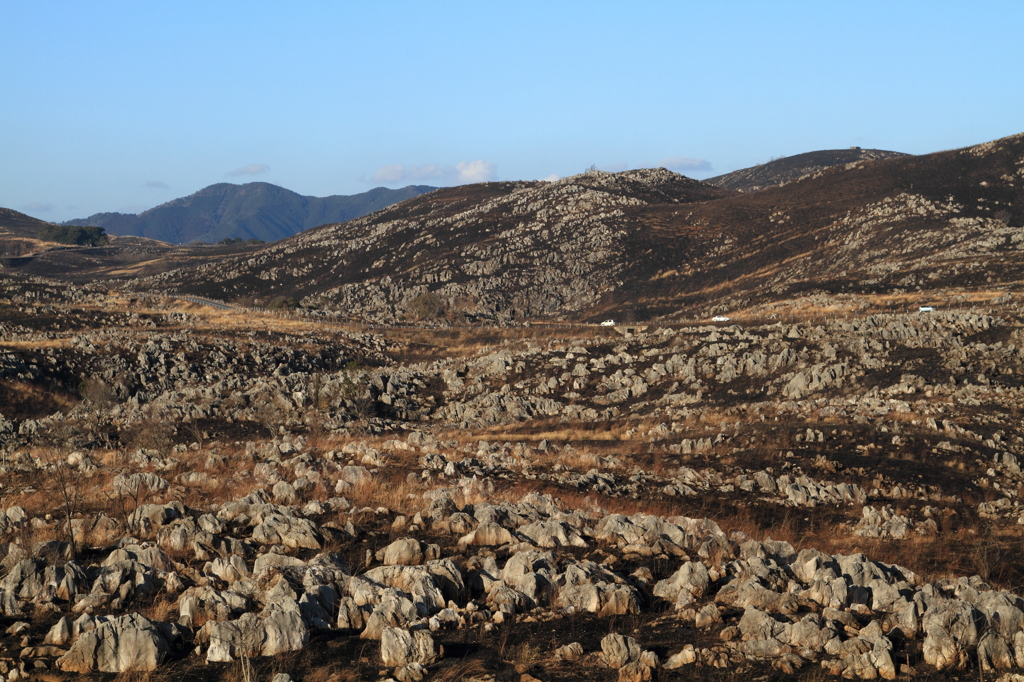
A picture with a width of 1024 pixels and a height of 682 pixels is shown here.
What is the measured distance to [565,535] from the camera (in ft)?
45.3

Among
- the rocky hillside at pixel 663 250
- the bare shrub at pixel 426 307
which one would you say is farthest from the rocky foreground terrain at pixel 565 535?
the bare shrub at pixel 426 307

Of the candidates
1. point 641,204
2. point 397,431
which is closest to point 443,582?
point 397,431

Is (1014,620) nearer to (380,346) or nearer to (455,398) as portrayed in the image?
(455,398)

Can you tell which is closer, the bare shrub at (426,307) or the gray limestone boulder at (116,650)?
the gray limestone boulder at (116,650)

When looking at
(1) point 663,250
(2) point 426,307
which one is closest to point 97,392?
(2) point 426,307

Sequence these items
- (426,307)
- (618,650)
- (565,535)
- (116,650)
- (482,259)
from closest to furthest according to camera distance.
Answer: (116,650)
(618,650)
(565,535)
(426,307)
(482,259)

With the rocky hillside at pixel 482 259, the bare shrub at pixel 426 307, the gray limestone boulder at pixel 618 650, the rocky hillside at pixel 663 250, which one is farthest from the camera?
the rocky hillside at pixel 482 259

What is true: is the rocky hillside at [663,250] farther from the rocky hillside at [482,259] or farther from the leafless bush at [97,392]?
the leafless bush at [97,392]

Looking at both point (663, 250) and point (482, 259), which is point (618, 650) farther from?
point (482, 259)

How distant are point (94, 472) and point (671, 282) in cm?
9588

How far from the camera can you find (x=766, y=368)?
41.5 m

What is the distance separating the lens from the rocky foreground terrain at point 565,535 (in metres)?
9.34

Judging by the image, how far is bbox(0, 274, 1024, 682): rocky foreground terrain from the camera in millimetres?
9336

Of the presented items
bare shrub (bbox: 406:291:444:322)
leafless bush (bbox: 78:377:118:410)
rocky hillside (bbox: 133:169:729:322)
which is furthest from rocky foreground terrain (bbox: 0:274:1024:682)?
rocky hillside (bbox: 133:169:729:322)
